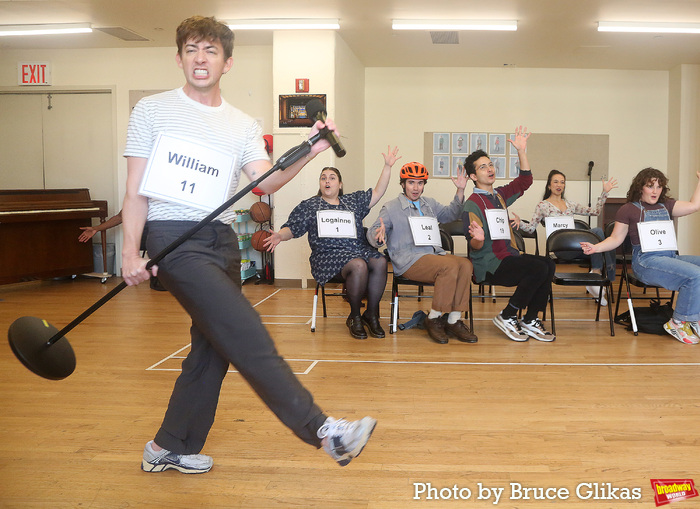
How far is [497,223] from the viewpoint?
4883 millimetres

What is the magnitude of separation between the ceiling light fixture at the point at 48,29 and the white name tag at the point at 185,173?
5.93m

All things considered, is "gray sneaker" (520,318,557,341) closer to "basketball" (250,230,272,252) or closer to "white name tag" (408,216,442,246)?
"white name tag" (408,216,442,246)

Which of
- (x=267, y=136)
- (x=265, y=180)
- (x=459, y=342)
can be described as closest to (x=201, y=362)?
(x=265, y=180)

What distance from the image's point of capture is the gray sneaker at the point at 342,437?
1.80m

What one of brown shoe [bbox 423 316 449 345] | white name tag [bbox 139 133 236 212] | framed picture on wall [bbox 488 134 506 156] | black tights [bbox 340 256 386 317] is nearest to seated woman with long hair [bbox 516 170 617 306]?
brown shoe [bbox 423 316 449 345]

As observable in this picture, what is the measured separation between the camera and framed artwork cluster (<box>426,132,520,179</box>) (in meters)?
9.60

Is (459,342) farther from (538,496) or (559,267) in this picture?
(559,267)

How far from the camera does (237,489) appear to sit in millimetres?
2256

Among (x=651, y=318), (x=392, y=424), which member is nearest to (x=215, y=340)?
(x=392, y=424)

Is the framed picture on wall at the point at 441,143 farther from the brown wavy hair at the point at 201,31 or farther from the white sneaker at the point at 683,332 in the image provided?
the brown wavy hair at the point at 201,31

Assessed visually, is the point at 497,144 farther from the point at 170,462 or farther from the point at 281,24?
the point at 170,462

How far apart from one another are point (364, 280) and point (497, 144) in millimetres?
5497

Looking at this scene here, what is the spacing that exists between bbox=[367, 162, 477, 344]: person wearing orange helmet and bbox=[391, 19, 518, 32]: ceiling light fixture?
2.62 m

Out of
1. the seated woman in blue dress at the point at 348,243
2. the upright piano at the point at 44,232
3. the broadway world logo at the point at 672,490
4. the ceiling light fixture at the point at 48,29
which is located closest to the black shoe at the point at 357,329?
the seated woman in blue dress at the point at 348,243
